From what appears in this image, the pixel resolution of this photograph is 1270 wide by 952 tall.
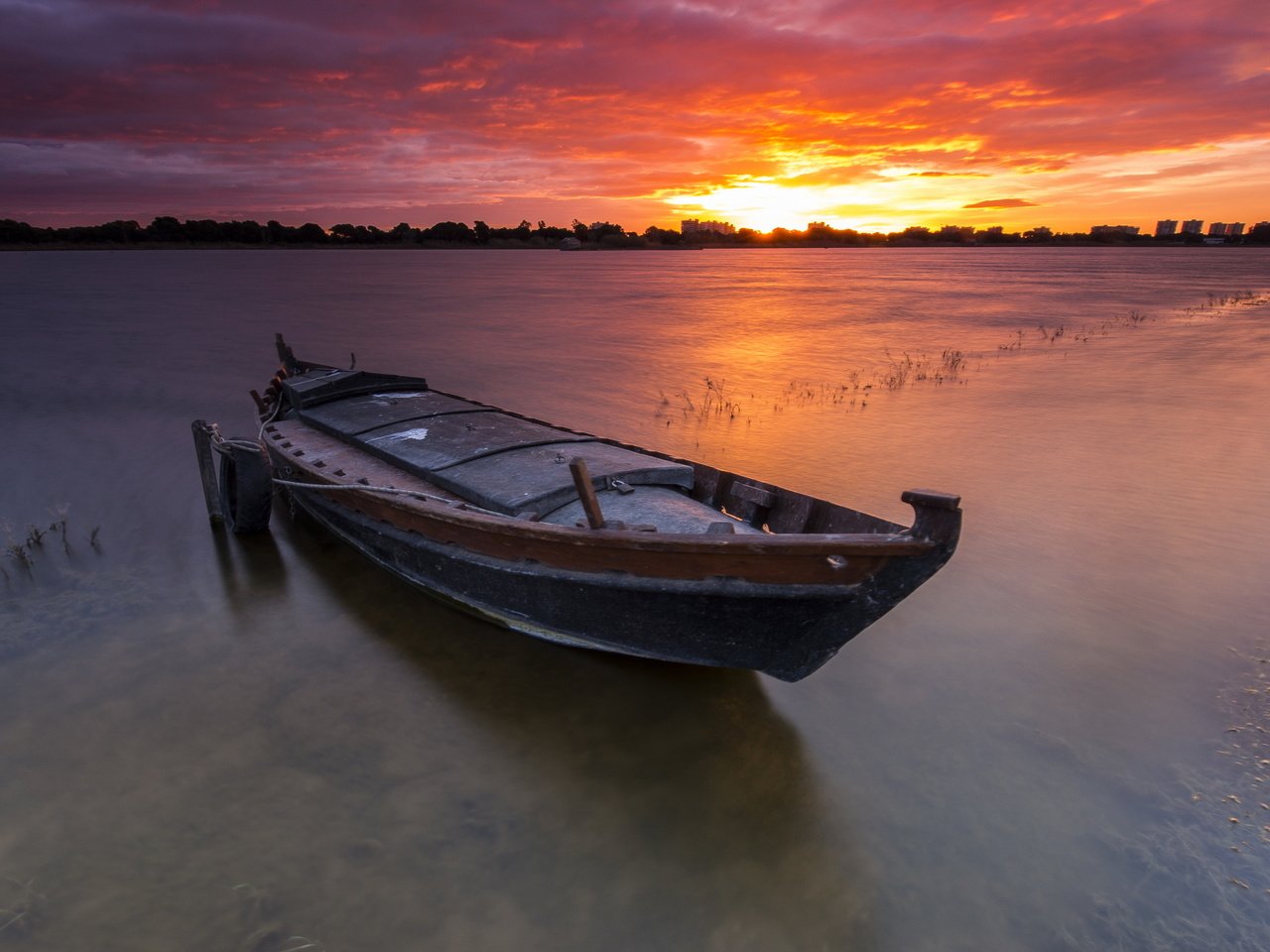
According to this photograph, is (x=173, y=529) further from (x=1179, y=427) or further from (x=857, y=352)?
(x=857, y=352)

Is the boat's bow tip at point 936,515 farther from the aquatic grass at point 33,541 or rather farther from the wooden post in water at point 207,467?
the aquatic grass at point 33,541

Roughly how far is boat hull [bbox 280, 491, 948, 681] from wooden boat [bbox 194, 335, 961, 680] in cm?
1

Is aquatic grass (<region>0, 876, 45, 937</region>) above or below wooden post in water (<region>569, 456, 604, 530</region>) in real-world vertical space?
below

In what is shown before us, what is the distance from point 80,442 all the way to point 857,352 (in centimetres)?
2410

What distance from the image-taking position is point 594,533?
16.4 ft

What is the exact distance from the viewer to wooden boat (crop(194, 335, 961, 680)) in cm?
446

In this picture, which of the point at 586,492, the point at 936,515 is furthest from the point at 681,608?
the point at 936,515

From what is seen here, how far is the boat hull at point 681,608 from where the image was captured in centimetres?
453

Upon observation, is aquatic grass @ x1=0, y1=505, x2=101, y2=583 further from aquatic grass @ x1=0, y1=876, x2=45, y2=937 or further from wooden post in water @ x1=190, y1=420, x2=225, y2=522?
aquatic grass @ x1=0, y1=876, x2=45, y2=937

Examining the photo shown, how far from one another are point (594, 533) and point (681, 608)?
0.84 m

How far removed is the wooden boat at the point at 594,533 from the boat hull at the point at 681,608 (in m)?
0.01

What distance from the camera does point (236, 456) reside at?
9023 mm

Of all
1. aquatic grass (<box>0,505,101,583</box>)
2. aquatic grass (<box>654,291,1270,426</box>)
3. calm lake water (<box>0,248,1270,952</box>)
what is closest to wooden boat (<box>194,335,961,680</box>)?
calm lake water (<box>0,248,1270,952</box>)

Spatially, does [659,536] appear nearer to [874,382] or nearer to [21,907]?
[21,907]
